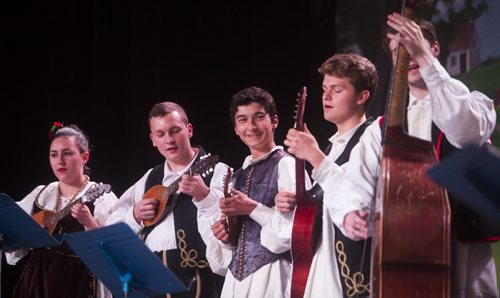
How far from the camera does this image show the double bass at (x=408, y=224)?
234 cm

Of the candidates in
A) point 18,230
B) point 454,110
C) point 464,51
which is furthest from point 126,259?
point 464,51

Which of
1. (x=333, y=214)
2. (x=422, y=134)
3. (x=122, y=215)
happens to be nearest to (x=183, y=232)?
(x=122, y=215)

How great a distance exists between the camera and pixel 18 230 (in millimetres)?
3805

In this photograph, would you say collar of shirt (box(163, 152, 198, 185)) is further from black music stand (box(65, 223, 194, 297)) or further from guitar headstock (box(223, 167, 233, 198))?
black music stand (box(65, 223, 194, 297))

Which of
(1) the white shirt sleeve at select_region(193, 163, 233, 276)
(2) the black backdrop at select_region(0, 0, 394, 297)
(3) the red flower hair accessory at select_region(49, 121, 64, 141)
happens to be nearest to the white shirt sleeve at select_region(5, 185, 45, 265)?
(3) the red flower hair accessory at select_region(49, 121, 64, 141)

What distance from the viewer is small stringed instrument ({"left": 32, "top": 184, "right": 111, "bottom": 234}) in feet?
14.0

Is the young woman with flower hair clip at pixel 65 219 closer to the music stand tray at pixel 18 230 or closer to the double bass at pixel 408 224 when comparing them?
the music stand tray at pixel 18 230

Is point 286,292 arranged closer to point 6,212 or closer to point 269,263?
point 269,263

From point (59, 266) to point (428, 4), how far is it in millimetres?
2521

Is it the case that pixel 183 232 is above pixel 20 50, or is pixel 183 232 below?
below

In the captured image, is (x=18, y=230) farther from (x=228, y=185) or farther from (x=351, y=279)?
(x=351, y=279)

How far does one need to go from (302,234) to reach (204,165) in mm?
973

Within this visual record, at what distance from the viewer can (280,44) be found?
4289 mm

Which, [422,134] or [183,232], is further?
[183,232]
